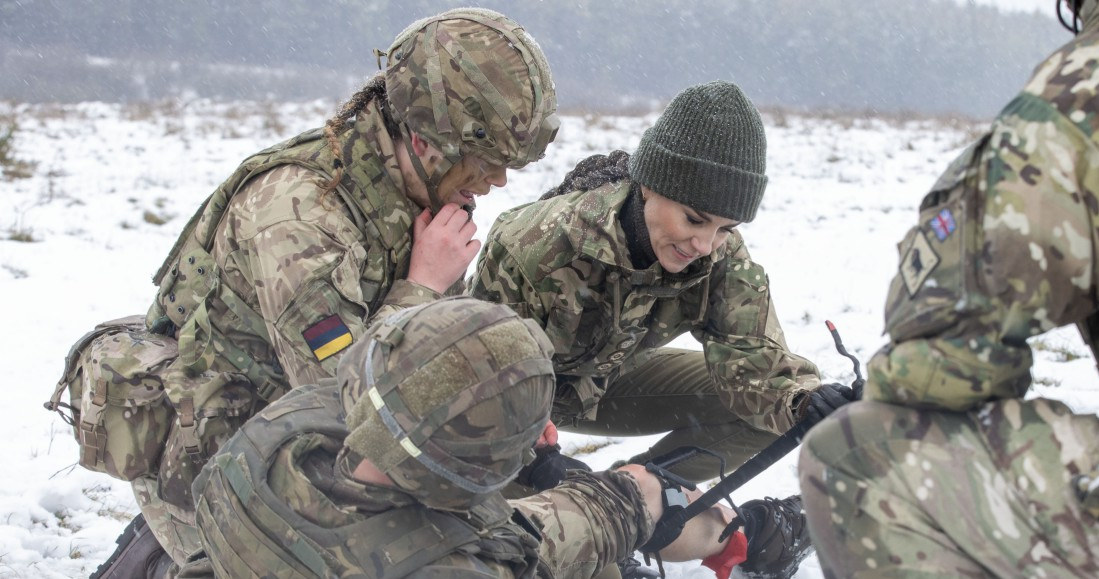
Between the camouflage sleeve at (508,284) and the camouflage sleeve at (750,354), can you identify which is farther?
the camouflage sleeve at (508,284)

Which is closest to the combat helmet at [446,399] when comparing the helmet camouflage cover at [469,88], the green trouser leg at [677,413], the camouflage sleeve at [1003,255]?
the camouflage sleeve at [1003,255]

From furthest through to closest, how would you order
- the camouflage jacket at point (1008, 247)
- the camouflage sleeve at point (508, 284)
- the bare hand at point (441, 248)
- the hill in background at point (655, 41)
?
the hill in background at point (655, 41) < the camouflage sleeve at point (508, 284) < the bare hand at point (441, 248) < the camouflage jacket at point (1008, 247)

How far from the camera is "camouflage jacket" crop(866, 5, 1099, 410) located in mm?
1578

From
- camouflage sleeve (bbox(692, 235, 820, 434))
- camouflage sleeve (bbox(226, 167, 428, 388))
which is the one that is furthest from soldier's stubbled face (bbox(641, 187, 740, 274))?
camouflage sleeve (bbox(226, 167, 428, 388))

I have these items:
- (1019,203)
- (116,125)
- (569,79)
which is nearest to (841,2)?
(569,79)

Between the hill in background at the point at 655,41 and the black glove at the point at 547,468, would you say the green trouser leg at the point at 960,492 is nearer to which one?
the black glove at the point at 547,468

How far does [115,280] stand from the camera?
661 centimetres

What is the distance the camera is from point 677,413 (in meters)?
3.82

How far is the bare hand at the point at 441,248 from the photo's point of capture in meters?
2.90

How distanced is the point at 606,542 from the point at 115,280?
5.07m

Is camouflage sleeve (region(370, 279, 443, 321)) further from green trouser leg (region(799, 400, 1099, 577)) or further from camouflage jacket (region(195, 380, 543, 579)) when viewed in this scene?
green trouser leg (region(799, 400, 1099, 577))

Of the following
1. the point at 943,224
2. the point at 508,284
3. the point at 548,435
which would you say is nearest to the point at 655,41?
the point at 508,284

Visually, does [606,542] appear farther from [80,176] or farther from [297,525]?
[80,176]

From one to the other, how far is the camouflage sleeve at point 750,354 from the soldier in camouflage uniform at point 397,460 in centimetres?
128
